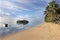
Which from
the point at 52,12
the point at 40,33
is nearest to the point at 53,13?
the point at 52,12

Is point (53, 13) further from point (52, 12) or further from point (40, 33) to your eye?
point (40, 33)

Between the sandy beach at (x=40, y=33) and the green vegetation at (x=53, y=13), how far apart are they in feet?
0.82

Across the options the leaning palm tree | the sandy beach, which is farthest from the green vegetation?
the sandy beach

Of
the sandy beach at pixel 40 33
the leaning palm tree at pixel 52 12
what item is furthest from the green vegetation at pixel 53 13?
the sandy beach at pixel 40 33

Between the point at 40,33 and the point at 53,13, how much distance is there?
134 centimetres

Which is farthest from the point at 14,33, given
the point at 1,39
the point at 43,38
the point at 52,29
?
the point at 52,29

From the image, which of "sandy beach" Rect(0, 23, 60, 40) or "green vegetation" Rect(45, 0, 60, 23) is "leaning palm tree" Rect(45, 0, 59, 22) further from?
"sandy beach" Rect(0, 23, 60, 40)

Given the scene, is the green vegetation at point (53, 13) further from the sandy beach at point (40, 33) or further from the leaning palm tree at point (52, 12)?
the sandy beach at point (40, 33)

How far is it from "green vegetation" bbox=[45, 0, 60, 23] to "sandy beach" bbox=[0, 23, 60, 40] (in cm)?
25

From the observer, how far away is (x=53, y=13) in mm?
6340

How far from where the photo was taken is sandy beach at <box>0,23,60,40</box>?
16.5ft

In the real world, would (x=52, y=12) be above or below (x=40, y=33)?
above

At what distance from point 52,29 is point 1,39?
6.78 ft

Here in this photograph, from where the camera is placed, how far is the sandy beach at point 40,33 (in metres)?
5.01
